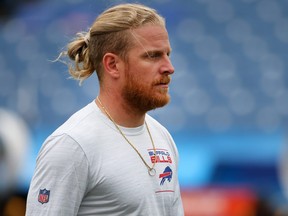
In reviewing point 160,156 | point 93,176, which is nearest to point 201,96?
point 160,156

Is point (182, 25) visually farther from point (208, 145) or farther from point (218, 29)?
point (208, 145)

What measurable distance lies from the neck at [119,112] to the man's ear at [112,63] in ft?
0.29

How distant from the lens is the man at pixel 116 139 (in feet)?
7.80

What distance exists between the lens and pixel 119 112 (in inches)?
102

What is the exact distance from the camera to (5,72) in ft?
36.6

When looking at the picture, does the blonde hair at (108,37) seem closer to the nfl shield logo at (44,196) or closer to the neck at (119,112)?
the neck at (119,112)

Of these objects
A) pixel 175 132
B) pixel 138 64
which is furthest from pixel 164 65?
pixel 175 132

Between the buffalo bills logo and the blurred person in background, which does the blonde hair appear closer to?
the buffalo bills logo

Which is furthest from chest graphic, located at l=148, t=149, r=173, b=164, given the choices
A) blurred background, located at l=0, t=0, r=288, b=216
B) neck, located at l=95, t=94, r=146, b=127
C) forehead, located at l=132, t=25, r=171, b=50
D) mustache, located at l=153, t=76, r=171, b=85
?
blurred background, located at l=0, t=0, r=288, b=216

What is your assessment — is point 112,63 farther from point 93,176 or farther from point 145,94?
point 93,176

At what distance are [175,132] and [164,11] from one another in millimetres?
3097

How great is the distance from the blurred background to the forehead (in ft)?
12.8

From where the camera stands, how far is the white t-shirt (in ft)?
7.78

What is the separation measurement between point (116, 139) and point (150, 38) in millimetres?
355
